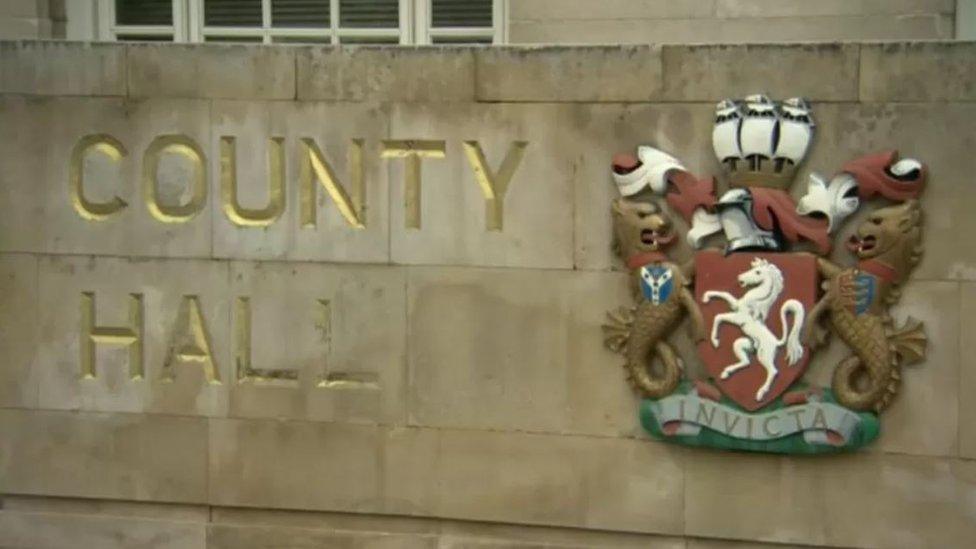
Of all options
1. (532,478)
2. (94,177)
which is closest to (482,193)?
(532,478)

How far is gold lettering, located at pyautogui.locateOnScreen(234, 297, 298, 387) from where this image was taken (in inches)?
394

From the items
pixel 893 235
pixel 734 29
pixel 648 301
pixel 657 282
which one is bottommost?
pixel 648 301

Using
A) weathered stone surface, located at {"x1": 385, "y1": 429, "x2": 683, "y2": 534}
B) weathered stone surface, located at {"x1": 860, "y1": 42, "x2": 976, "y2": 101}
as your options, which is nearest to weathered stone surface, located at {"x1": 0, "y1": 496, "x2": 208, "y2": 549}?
weathered stone surface, located at {"x1": 385, "y1": 429, "x2": 683, "y2": 534}

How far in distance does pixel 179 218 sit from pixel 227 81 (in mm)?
921

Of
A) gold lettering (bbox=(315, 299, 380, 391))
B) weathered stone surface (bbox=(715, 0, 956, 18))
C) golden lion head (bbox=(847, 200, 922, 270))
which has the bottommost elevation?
gold lettering (bbox=(315, 299, 380, 391))

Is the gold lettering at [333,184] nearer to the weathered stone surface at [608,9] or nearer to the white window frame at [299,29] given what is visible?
the white window frame at [299,29]

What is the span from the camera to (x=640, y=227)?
9.29 meters

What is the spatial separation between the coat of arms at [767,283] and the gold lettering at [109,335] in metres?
3.16

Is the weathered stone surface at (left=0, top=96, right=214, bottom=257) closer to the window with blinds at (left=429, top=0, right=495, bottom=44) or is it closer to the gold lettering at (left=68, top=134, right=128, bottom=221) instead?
the gold lettering at (left=68, top=134, right=128, bottom=221)

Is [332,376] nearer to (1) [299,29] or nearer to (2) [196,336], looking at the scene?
(2) [196,336]

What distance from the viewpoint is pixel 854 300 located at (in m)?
8.91

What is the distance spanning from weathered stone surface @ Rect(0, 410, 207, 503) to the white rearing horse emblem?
3.45 metres

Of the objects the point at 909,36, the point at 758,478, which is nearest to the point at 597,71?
the point at 758,478

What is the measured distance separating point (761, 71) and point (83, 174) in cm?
433
